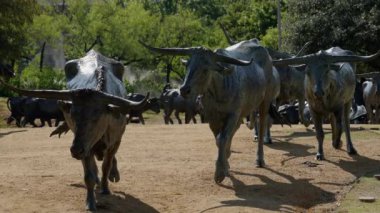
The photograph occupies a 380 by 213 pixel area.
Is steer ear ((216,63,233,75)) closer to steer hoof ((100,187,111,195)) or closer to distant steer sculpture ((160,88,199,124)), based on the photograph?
steer hoof ((100,187,111,195))

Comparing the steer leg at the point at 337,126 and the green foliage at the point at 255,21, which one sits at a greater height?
the green foliage at the point at 255,21

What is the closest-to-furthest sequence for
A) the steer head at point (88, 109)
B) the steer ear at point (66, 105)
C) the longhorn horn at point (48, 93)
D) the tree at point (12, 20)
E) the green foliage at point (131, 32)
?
the steer head at point (88, 109) < the longhorn horn at point (48, 93) < the steer ear at point (66, 105) < the tree at point (12, 20) < the green foliage at point (131, 32)

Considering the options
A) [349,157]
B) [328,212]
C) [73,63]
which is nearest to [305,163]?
[349,157]

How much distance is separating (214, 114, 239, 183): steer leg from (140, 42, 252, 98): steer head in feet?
2.42

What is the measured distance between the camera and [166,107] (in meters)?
31.5

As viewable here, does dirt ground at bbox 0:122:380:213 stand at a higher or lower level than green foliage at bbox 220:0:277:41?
lower

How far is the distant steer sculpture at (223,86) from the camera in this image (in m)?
10.3

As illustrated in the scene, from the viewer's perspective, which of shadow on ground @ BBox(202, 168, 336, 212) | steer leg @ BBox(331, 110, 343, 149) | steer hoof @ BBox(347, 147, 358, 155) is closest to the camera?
shadow on ground @ BBox(202, 168, 336, 212)

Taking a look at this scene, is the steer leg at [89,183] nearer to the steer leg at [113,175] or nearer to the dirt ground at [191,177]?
the dirt ground at [191,177]

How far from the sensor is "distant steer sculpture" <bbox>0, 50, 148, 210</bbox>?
8.54 metres

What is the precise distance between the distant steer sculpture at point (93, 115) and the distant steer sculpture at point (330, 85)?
14.2ft

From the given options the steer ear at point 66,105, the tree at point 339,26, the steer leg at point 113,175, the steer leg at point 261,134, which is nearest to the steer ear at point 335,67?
the steer leg at point 261,134

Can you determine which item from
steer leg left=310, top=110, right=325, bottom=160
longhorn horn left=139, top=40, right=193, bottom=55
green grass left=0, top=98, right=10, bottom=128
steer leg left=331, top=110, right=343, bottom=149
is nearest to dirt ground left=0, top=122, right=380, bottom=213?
steer leg left=310, top=110, right=325, bottom=160

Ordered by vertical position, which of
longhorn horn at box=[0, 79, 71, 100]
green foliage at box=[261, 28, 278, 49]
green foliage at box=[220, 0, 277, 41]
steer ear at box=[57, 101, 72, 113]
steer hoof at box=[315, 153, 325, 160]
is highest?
green foliage at box=[220, 0, 277, 41]
